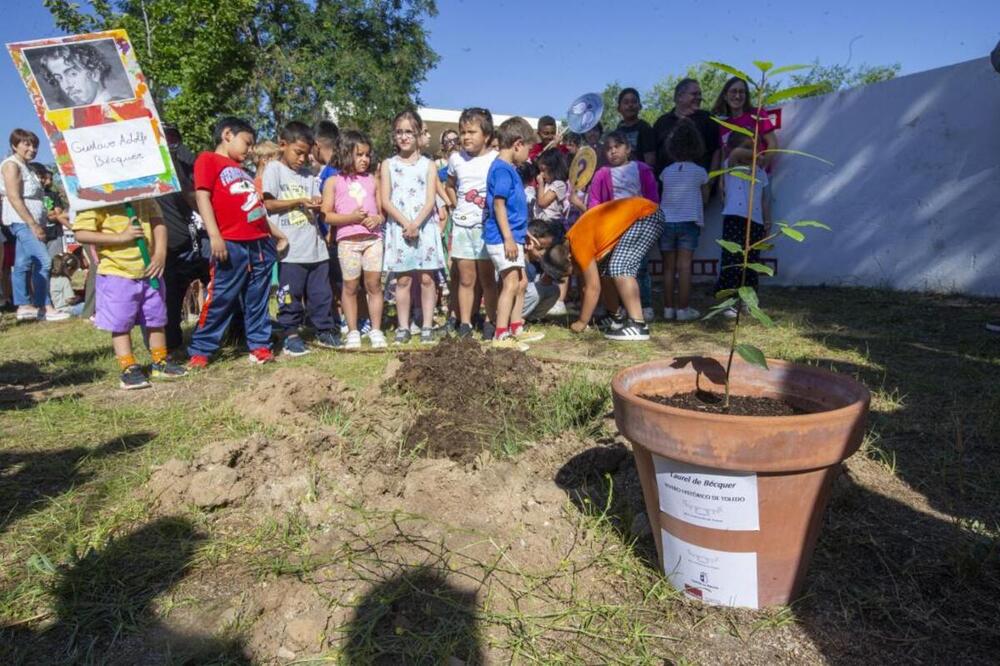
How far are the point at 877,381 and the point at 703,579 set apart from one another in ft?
8.03

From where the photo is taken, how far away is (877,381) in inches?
146

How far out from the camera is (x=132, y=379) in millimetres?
4363

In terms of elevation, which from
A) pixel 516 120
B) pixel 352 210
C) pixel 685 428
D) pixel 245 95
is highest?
pixel 245 95

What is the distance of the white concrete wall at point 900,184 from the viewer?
641cm

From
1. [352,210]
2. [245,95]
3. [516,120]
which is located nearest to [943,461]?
[516,120]

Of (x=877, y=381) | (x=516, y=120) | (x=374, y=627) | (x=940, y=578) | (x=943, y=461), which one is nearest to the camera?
(x=374, y=627)

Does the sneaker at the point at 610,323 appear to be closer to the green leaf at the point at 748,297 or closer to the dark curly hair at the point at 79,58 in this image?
the green leaf at the point at 748,297

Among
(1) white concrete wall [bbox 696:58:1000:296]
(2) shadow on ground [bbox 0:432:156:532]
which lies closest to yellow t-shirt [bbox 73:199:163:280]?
(2) shadow on ground [bbox 0:432:156:532]

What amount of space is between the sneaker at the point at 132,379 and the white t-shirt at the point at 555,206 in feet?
12.9

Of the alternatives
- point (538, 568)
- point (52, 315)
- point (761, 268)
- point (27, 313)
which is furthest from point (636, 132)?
point (27, 313)

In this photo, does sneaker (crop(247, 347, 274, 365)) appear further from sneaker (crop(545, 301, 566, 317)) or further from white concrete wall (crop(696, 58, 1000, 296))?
white concrete wall (crop(696, 58, 1000, 296))

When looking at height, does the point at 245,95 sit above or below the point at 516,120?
above

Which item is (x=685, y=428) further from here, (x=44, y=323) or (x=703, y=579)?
(x=44, y=323)

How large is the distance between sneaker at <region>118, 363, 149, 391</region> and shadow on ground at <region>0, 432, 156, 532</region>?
104 cm
